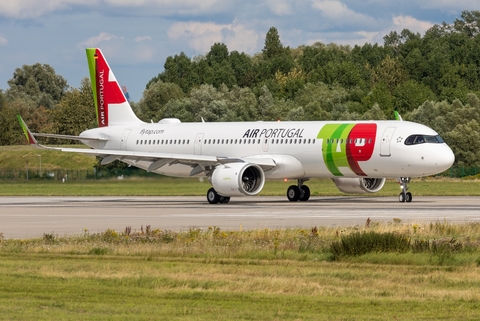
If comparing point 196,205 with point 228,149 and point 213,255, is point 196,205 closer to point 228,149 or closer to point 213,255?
point 228,149

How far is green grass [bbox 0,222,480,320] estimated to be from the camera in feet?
45.9

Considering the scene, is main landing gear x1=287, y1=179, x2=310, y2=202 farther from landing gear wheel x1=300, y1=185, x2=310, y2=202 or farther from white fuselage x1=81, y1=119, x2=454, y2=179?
white fuselage x1=81, y1=119, x2=454, y2=179

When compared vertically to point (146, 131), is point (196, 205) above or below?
below

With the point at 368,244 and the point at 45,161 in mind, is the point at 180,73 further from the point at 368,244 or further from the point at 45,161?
the point at 368,244

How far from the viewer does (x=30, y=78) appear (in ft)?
637

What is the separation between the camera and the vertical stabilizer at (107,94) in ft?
177

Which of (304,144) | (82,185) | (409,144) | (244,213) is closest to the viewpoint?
(244,213)

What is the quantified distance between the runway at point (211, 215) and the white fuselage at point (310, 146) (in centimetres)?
170

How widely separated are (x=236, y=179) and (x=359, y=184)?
750cm

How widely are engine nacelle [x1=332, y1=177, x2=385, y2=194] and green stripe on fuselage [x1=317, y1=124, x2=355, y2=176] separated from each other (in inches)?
120

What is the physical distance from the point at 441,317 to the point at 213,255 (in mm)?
8222

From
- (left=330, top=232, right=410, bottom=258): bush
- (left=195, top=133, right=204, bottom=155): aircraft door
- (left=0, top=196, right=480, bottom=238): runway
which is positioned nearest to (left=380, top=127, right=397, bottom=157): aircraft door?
(left=0, top=196, right=480, bottom=238): runway

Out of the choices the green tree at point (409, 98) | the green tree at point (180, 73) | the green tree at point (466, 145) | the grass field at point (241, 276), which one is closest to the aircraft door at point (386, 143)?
the grass field at point (241, 276)

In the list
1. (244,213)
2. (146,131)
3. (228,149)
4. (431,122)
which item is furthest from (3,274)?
(431,122)
